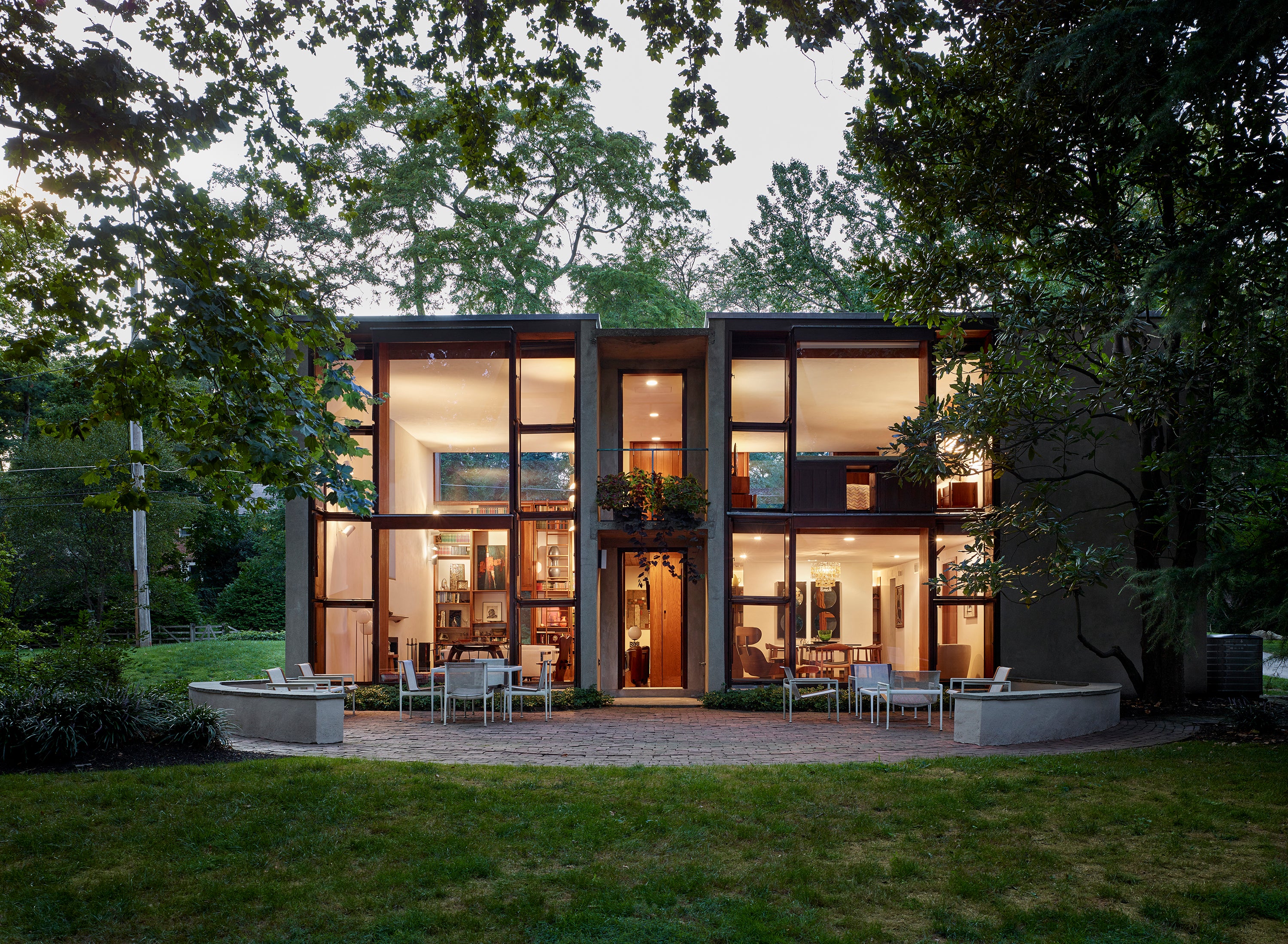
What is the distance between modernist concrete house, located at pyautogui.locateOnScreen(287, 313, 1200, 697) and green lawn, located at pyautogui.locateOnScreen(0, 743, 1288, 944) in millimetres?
6053

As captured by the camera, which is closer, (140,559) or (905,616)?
(905,616)

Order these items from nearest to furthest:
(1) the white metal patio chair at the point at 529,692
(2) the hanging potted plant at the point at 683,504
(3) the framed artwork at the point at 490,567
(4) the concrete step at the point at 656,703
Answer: (1) the white metal patio chair at the point at 529,692 < (4) the concrete step at the point at 656,703 < (2) the hanging potted plant at the point at 683,504 < (3) the framed artwork at the point at 490,567

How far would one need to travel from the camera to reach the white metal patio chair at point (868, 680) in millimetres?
11238

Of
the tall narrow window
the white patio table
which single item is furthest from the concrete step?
the tall narrow window

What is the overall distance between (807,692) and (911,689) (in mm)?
2012

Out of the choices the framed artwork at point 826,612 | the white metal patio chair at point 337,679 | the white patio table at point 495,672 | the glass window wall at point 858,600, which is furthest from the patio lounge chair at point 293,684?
the framed artwork at point 826,612

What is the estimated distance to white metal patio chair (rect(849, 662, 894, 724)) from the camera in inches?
442

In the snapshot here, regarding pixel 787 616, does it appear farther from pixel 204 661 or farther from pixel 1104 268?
pixel 204 661

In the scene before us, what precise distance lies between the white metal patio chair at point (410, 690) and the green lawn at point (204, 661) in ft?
20.7

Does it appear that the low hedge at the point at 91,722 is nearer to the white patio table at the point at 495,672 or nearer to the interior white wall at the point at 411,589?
the white patio table at the point at 495,672

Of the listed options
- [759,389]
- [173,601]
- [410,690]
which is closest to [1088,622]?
[759,389]

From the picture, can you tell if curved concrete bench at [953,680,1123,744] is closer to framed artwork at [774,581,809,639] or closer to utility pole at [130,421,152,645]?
framed artwork at [774,581,809,639]

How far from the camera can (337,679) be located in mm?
12273

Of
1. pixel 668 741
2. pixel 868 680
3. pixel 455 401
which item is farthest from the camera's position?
pixel 455 401
